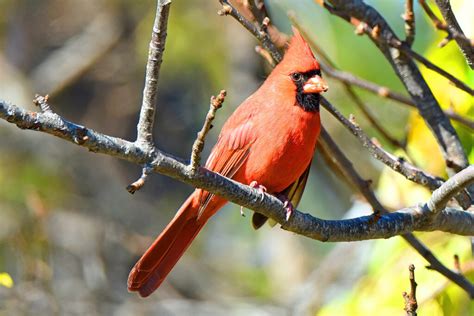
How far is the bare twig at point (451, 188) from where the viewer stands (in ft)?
6.73

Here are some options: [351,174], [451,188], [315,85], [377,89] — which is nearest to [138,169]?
[315,85]

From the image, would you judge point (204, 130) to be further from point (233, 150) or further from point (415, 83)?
point (233, 150)

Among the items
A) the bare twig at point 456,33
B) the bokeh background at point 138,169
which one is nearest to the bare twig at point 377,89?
the bare twig at point 456,33

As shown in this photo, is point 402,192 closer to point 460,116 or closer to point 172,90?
point 460,116

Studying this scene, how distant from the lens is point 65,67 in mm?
6164

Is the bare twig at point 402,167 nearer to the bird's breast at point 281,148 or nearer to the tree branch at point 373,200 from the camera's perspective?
the tree branch at point 373,200

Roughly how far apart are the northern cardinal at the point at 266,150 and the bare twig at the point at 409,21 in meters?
0.39

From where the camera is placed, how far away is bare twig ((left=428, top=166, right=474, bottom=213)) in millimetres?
2053

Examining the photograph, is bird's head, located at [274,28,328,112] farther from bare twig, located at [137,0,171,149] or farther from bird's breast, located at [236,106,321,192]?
bare twig, located at [137,0,171,149]

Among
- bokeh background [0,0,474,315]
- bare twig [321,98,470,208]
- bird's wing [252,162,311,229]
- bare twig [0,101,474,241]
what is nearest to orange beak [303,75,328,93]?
bird's wing [252,162,311,229]

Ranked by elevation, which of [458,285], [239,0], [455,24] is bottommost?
[458,285]

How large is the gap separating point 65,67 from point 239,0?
11.8ft

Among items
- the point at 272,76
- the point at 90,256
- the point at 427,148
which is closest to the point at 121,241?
the point at 90,256

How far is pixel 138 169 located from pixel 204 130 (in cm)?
507
